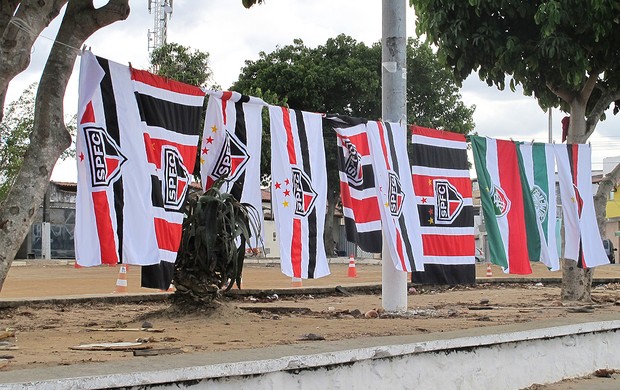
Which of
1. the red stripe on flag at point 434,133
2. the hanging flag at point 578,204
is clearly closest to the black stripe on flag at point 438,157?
the red stripe on flag at point 434,133

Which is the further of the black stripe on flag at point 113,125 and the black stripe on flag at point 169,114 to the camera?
the black stripe on flag at point 169,114

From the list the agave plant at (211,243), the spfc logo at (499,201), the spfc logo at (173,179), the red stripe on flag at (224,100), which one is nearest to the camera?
the spfc logo at (173,179)

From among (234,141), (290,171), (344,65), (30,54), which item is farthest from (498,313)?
(344,65)

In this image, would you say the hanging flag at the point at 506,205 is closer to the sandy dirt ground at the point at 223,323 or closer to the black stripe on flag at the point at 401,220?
the sandy dirt ground at the point at 223,323

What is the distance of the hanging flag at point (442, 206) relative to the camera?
34.5 ft

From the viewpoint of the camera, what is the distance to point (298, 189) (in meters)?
9.24

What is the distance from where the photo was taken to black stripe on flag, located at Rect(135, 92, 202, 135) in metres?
7.80

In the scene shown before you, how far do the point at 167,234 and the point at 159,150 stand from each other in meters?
0.79

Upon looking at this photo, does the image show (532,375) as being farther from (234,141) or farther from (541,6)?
(541,6)

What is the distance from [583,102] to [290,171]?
6.74m

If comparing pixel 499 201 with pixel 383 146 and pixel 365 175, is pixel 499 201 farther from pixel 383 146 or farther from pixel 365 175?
pixel 365 175

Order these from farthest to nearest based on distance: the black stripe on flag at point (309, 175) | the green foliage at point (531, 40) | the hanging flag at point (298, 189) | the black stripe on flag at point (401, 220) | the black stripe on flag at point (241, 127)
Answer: the green foliage at point (531, 40), the black stripe on flag at point (401, 220), the black stripe on flag at point (309, 175), the hanging flag at point (298, 189), the black stripe on flag at point (241, 127)

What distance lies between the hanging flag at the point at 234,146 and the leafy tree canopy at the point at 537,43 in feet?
17.2

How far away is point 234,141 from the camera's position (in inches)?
345
